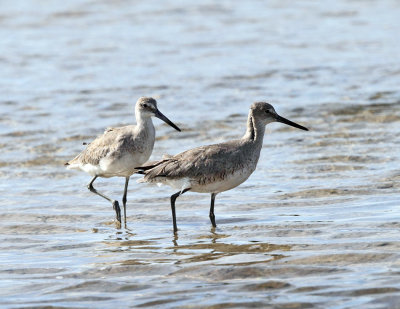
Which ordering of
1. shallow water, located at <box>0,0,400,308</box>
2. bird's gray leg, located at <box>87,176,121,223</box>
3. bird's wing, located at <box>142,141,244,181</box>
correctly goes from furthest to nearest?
bird's gray leg, located at <box>87,176,121,223</box> → bird's wing, located at <box>142,141,244,181</box> → shallow water, located at <box>0,0,400,308</box>

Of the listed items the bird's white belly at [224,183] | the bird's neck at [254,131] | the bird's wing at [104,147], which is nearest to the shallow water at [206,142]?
the bird's white belly at [224,183]

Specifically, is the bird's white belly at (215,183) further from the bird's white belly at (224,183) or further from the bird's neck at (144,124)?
the bird's neck at (144,124)

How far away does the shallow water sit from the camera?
704 cm

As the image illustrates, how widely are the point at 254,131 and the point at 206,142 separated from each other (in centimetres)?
403

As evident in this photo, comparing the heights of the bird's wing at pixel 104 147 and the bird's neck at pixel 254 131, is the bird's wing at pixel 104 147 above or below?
below

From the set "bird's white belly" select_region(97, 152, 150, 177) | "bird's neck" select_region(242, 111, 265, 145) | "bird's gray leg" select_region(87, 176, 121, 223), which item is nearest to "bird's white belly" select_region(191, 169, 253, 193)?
"bird's neck" select_region(242, 111, 265, 145)

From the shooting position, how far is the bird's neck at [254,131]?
9336mm

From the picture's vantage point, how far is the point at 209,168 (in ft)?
29.3

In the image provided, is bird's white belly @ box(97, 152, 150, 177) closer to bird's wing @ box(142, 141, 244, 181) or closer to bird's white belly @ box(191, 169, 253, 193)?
bird's wing @ box(142, 141, 244, 181)

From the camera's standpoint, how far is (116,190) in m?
11.3

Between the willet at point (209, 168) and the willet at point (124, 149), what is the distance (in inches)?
30.1

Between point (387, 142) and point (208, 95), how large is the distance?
15.7 feet

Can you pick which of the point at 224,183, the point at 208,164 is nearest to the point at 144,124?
the point at 208,164

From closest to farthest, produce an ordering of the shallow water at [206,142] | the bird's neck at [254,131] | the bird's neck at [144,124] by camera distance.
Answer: the shallow water at [206,142]
the bird's neck at [254,131]
the bird's neck at [144,124]
